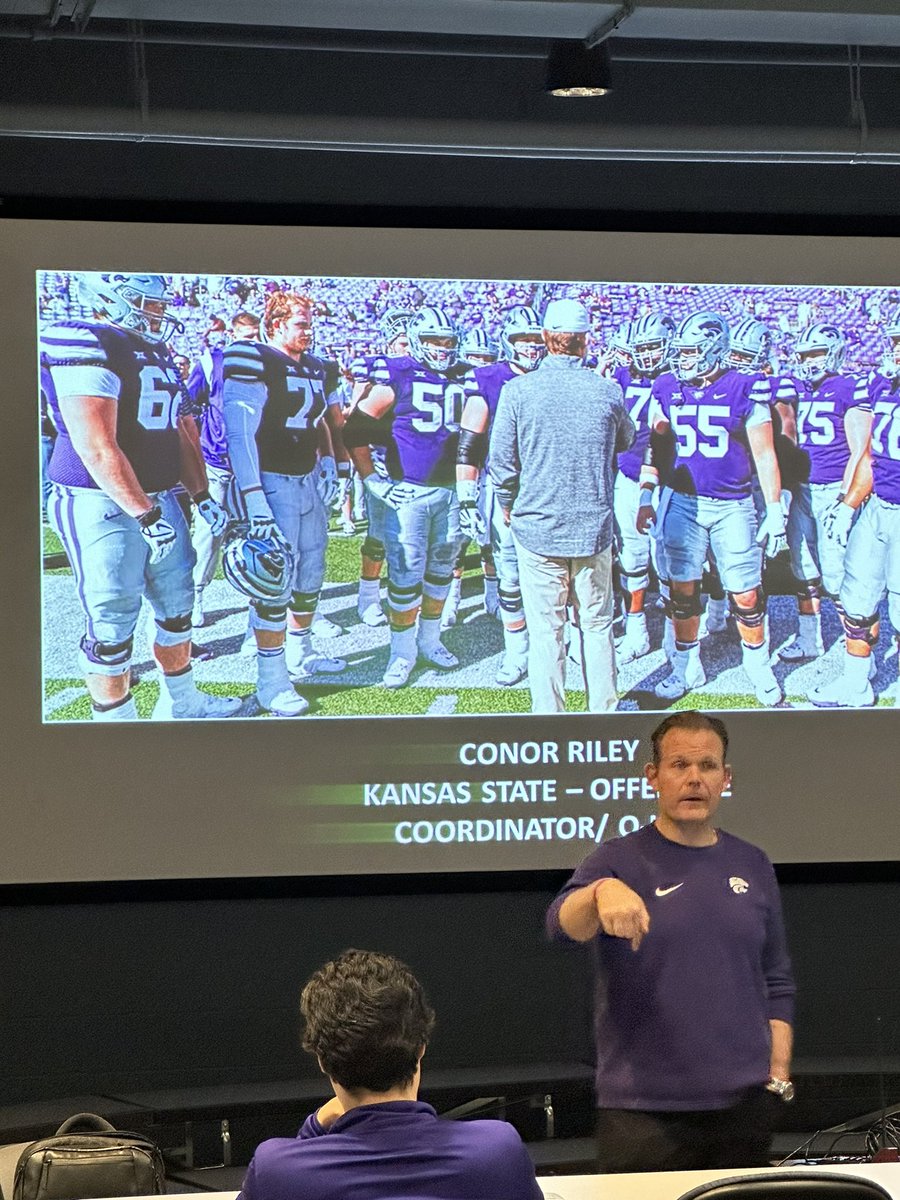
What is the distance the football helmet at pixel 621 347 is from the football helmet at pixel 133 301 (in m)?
1.43

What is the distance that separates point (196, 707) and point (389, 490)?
946 millimetres

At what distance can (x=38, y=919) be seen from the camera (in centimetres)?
563

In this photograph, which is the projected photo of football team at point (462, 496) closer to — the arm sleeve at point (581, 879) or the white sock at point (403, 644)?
the white sock at point (403, 644)

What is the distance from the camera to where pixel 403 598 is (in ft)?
18.7

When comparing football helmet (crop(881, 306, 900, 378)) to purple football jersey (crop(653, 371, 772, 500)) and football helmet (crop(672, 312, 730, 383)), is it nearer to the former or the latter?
purple football jersey (crop(653, 371, 772, 500))

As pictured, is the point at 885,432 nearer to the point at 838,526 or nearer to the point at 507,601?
the point at 838,526

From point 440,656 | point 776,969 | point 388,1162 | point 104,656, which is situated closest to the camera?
point 388,1162

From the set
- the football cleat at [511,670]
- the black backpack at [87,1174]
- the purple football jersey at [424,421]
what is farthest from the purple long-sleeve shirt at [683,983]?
the purple football jersey at [424,421]

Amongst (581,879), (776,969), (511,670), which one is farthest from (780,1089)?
(511,670)

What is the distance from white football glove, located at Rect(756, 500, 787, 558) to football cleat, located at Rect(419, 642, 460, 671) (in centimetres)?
111

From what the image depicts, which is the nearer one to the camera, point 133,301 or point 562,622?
point 133,301

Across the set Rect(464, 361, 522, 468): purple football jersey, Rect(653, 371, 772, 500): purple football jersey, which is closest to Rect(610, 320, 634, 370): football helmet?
Rect(653, 371, 772, 500): purple football jersey

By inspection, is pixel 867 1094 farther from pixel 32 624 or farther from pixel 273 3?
pixel 273 3

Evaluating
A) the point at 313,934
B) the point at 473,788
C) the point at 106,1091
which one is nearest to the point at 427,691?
the point at 473,788
